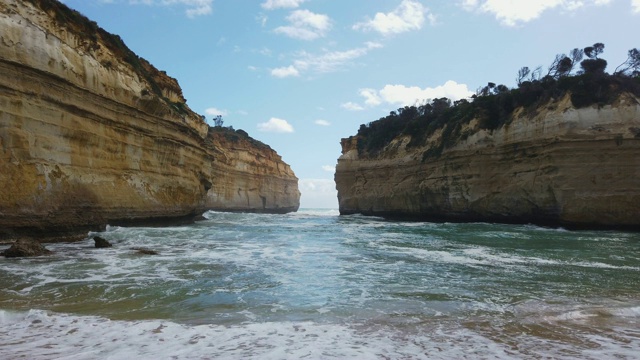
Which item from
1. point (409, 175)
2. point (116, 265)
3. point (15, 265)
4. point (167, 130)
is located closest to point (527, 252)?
point (116, 265)

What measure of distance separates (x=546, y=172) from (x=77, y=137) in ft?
70.6

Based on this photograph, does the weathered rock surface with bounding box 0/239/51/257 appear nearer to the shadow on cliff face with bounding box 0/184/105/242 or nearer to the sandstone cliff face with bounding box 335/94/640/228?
the shadow on cliff face with bounding box 0/184/105/242

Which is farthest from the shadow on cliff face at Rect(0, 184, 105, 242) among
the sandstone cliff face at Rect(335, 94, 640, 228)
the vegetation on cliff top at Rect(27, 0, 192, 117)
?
the sandstone cliff face at Rect(335, 94, 640, 228)

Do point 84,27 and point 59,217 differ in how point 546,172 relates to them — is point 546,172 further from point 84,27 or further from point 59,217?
point 84,27

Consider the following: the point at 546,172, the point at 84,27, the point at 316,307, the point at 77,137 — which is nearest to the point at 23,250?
the point at 77,137

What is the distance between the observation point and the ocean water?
4156mm

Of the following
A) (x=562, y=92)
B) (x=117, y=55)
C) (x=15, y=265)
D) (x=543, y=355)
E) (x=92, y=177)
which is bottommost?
(x=543, y=355)

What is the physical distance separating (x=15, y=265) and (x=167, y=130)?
43.6ft

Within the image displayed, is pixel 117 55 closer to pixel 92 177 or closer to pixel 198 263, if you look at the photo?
pixel 92 177

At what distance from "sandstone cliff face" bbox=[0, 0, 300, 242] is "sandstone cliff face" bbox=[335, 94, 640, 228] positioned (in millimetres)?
17286

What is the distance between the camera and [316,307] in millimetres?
5855

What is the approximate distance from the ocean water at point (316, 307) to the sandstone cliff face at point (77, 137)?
306cm

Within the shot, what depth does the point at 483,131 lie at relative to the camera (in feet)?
85.6

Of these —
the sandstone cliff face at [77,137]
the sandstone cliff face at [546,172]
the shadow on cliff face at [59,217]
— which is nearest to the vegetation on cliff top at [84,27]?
the sandstone cliff face at [77,137]
